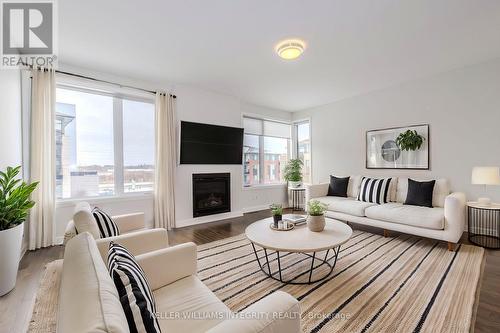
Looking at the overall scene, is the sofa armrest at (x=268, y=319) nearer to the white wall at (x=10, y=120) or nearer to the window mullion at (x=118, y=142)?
the white wall at (x=10, y=120)

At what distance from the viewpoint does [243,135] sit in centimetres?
508

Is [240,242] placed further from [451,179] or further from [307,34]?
[451,179]

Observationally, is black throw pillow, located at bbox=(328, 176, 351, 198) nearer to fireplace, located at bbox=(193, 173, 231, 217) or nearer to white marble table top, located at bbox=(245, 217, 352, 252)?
white marble table top, located at bbox=(245, 217, 352, 252)

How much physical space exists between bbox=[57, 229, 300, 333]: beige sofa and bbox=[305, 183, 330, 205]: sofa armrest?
11.2ft

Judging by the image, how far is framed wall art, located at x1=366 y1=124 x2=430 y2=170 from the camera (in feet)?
12.9

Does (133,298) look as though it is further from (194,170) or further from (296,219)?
(194,170)

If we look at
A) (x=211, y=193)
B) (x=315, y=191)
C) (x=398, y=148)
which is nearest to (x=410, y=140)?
(x=398, y=148)

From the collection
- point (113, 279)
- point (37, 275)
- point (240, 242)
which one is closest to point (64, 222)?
point (37, 275)

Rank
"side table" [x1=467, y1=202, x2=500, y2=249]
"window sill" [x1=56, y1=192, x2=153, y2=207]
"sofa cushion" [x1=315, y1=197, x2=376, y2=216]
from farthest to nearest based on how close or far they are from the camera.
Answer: "sofa cushion" [x1=315, y1=197, x2=376, y2=216], "window sill" [x1=56, y1=192, x2=153, y2=207], "side table" [x1=467, y1=202, x2=500, y2=249]

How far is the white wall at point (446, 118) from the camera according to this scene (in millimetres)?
3299

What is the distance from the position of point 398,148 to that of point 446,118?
2.68 feet

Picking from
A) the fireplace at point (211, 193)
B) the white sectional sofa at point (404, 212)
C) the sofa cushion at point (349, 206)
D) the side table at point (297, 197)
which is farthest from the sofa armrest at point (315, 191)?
the fireplace at point (211, 193)

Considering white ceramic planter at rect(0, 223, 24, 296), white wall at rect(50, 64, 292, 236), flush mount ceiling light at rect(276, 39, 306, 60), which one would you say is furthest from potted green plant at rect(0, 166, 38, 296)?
flush mount ceiling light at rect(276, 39, 306, 60)

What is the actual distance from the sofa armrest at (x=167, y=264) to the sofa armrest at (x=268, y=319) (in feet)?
2.37
